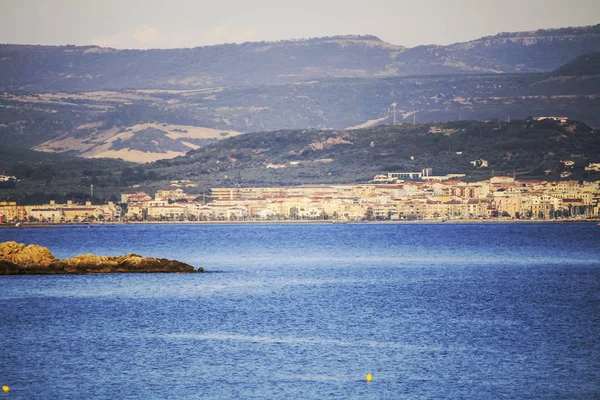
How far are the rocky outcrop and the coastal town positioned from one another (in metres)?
88.1

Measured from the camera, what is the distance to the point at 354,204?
514 feet

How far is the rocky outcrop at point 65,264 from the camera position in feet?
193

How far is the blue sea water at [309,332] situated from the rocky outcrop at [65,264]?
185 cm

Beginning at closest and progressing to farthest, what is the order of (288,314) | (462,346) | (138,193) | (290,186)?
(462,346)
(288,314)
(138,193)
(290,186)

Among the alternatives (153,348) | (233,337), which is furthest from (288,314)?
(153,348)

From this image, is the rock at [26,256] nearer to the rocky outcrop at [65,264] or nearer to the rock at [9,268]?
the rocky outcrop at [65,264]

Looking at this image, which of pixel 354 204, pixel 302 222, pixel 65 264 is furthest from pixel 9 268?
pixel 354 204

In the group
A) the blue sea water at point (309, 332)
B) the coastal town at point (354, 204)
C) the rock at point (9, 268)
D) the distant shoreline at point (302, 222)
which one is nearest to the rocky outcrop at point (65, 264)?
the rock at point (9, 268)

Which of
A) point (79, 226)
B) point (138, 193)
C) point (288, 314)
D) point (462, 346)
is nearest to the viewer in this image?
point (462, 346)

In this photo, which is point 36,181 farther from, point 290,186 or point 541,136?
point 541,136

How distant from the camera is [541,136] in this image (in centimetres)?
19475

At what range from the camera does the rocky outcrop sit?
2311 inches

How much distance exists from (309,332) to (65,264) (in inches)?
1011

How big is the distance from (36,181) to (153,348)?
518 ft
